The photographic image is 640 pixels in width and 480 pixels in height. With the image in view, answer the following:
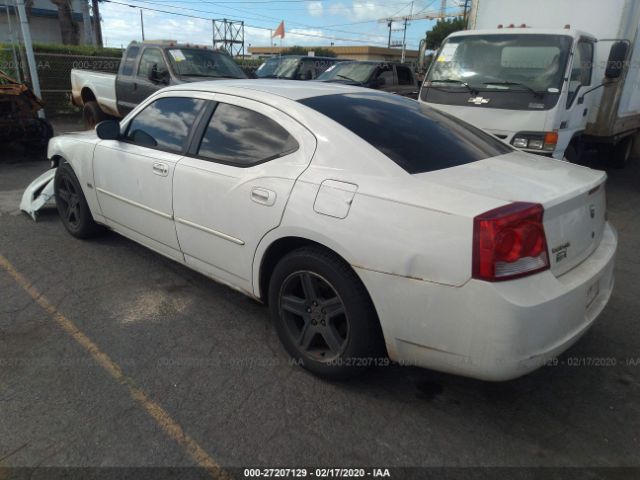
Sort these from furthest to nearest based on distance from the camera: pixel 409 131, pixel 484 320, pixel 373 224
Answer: pixel 409 131 < pixel 373 224 < pixel 484 320

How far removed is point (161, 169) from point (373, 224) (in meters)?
1.84

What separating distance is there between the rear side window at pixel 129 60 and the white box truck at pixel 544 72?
5671mm

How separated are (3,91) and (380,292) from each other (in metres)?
8.30

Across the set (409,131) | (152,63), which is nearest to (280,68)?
(152,63)

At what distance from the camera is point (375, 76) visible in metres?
11.4

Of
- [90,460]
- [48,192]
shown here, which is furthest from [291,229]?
[48,192]

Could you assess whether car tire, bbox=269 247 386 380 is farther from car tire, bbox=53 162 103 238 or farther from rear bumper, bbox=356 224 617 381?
car tire, bbox=53 162 103 238

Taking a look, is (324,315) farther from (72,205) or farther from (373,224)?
(72,205)

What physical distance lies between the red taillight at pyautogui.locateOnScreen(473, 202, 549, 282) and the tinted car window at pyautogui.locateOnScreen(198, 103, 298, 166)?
3.96ft

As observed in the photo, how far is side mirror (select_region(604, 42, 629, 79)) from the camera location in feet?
20.5

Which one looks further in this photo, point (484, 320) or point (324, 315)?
point (324, 315)

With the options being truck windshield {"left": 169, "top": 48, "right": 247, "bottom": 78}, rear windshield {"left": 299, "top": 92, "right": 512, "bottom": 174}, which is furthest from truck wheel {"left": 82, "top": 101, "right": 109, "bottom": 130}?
rear windshield {"left": 299, "top": 92, "right": 512, "bottom": 174}

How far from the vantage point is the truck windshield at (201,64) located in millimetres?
8617

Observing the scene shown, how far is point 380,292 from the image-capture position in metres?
2.33
